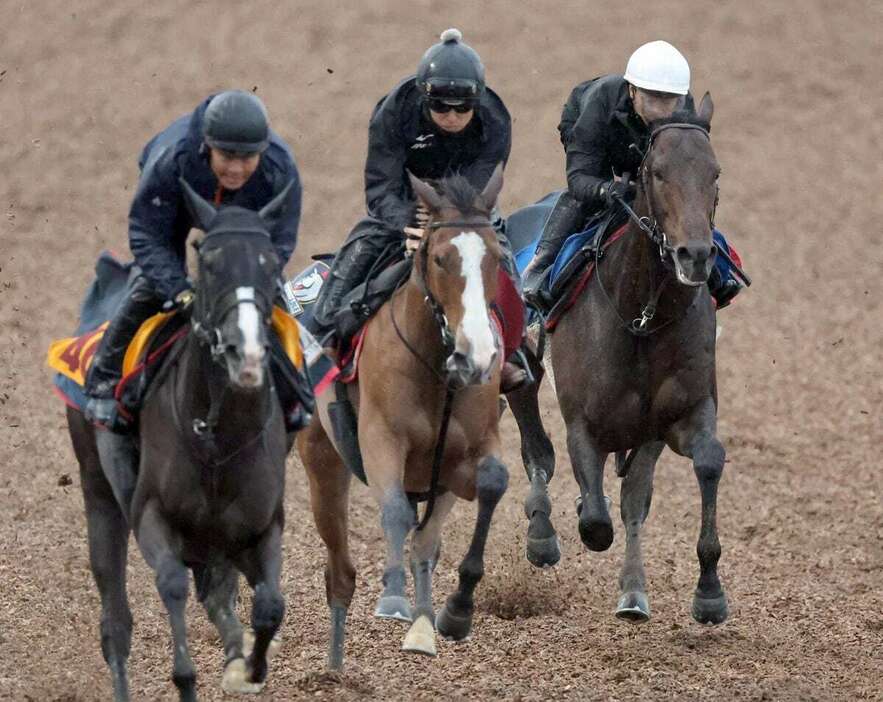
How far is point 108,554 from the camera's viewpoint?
791 cm

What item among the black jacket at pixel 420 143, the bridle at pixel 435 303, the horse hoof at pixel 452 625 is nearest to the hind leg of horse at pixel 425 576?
the horse hoof at pixel 452 625

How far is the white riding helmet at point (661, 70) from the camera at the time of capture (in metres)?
8.83

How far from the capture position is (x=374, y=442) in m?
8.02

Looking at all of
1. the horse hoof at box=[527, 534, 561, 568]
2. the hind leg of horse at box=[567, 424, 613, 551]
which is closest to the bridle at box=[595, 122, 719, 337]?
the hind leg of horse at box=[567, 424, 613, 551]

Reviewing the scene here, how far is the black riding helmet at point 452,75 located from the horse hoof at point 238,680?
9.40 ft

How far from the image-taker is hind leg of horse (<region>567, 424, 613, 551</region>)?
8586 mm

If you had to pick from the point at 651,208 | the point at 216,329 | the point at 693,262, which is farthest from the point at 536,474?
the point at 216,329

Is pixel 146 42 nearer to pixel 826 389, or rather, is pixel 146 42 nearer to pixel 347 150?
pixel 347 150

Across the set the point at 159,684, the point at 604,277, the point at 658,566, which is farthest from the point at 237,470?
the point at 658,566

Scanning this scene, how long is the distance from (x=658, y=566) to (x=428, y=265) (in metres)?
4.11

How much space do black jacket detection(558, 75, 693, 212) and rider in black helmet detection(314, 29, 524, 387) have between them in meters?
0.71

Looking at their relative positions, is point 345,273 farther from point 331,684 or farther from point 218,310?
point 218,310

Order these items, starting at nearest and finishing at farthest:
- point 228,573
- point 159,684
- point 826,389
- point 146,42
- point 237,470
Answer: point 237,470 < point 228,573 < point 159,684 < point 826,389 < point 146,42

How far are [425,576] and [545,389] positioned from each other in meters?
7.18
